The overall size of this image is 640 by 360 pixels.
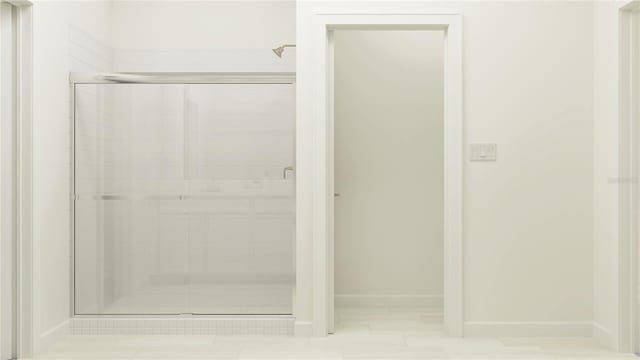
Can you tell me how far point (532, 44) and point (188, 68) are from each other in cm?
233

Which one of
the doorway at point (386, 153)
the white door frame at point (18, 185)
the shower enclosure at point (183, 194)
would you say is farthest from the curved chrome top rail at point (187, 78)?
the doorway at point (386, 153)

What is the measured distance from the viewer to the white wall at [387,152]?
456cm

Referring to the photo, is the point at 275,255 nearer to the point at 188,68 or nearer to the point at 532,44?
the point at 188,68

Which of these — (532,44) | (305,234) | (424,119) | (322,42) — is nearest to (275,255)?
(305,234)

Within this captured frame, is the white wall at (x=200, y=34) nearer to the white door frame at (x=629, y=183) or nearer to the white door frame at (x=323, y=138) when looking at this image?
the white door frame at (x=323, y=138)

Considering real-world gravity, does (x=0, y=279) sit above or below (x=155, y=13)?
below

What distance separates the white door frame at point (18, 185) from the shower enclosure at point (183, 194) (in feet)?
1.54

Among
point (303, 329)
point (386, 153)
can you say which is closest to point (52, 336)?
point (303, 329)

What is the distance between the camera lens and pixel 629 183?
10.8 ft

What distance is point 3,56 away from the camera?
3051 millimetres

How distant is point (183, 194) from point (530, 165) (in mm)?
2010

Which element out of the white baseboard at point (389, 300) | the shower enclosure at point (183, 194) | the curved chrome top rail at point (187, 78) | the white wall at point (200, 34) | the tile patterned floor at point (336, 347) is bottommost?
the tile patterned floor at point (336, 347)

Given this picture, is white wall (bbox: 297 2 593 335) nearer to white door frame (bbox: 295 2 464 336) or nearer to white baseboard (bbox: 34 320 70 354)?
white door frame (bbox: 295 2 464 336)

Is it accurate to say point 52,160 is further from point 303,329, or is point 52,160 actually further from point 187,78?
point 303,329
